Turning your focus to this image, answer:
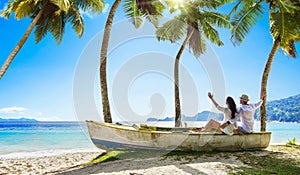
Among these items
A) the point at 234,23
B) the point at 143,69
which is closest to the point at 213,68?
the point at 234,23

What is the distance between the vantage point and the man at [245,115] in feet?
29.9

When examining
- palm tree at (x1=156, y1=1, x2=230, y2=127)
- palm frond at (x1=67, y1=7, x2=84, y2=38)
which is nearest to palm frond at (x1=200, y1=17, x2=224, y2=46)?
palm tree at (x1=156, y1=1, x2=230, y2=127)

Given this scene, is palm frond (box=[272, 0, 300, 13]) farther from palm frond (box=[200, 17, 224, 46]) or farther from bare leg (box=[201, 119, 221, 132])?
palm frond (box=[200, 17, 224, 46])

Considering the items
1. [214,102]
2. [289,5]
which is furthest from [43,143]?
[289,5]

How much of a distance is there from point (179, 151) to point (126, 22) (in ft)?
23.1

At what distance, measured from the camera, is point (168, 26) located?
14820 millimetres

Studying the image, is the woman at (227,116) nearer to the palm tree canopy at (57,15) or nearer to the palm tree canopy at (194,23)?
the palm tree canopy at (194,23)

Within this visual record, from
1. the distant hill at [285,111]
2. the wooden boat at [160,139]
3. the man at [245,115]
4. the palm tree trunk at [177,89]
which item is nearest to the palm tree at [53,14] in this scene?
the palm tree trunk at [177,89]

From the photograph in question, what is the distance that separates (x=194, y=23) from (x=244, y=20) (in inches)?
125

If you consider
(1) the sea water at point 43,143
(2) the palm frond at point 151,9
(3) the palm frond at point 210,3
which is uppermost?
(3) the palm frond at point 210,3

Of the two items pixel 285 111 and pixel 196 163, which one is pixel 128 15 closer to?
pixel 196 163

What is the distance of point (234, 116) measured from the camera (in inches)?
360

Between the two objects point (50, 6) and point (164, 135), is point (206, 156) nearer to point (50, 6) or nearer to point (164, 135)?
point (164, 135)

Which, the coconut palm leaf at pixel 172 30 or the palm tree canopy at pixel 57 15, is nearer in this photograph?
the palm tree canopy at pixel 57 15
